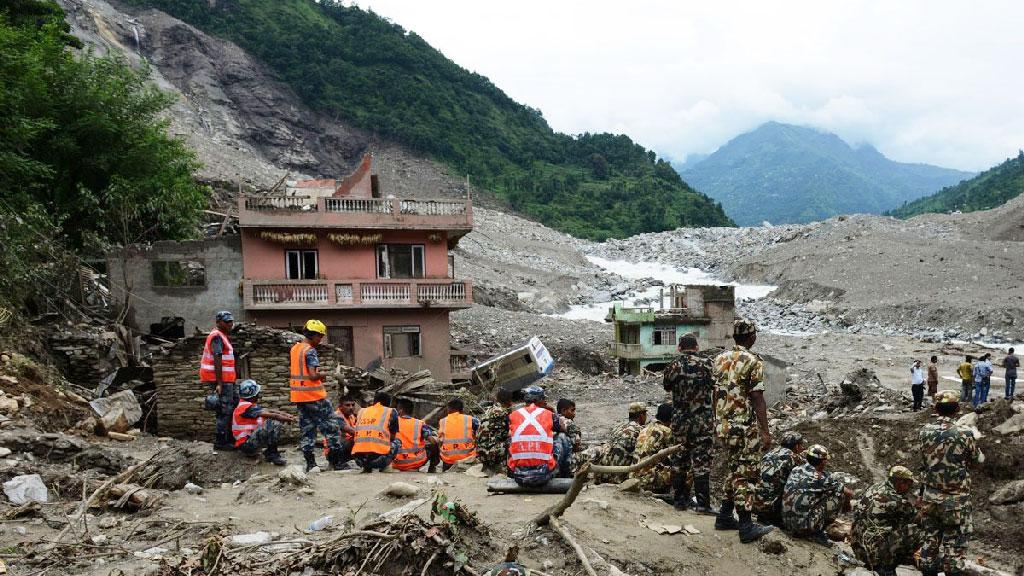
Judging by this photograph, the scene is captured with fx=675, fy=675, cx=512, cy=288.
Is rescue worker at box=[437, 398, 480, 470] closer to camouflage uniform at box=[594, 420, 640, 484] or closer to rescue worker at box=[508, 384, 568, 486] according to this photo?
camouflage uniform at box=[594, 420, 640, 484]

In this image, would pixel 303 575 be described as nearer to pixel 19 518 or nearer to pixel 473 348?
pixel 19 518

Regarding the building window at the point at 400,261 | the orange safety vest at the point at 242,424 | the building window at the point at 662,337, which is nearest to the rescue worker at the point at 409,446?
the orange safety vest at the point at 242,424

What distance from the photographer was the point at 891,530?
5.46 m

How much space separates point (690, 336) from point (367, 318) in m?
15.4

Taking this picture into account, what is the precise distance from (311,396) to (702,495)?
4327mm

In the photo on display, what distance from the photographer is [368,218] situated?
20.0 metres

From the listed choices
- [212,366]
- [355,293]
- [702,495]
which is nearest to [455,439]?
[212,366]

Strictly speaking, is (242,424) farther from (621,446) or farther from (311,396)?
(621,446)

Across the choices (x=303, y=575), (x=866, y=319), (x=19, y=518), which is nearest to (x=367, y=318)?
(x=19, y=518)

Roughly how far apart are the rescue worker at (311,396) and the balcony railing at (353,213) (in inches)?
489

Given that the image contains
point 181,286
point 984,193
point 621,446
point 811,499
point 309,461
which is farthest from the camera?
point 984,193

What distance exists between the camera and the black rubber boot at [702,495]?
6000 mm

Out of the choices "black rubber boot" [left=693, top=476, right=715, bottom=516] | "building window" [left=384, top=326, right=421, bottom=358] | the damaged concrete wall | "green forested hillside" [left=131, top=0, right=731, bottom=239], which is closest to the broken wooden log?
"black rubber boot" [left=693, top=476, right=715, bottom=516]

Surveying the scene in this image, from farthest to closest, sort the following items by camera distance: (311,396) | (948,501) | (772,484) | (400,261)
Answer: (400,261) → (311,396) → (772,484) → (948,501)
